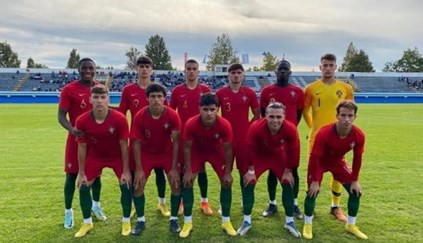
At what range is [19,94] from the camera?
145ft

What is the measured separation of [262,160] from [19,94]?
4570 cm

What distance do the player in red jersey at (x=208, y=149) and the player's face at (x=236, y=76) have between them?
77 centimetres

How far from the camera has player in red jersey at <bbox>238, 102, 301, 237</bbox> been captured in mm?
4973

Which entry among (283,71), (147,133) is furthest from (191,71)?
(283,71)

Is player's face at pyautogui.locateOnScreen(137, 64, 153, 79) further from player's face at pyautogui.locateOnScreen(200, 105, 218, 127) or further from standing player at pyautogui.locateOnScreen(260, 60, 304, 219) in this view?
standing player at pyautogui.locateOnScreen(260, 60, 304, 219)

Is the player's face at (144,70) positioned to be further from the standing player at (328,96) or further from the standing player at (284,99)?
the standing player at (328,96)

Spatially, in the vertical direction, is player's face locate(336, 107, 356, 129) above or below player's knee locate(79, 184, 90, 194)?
above

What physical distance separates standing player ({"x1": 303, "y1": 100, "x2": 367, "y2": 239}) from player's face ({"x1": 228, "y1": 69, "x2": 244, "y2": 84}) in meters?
1.43

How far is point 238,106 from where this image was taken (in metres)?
5.75

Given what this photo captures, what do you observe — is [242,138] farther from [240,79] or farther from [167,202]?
[167,202]

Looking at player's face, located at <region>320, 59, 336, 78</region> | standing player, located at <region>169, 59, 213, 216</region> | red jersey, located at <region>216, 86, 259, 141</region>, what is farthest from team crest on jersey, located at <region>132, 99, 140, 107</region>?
player's face, located at <region>320, 59, 336, 78</region>

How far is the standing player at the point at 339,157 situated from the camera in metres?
4.85

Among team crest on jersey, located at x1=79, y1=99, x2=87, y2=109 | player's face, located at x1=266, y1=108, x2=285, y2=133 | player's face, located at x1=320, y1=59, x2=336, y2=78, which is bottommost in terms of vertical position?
player's face, located at x1=266, y1=108, x2=285, y2=133

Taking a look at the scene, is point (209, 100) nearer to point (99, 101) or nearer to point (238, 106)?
point (238, 106)
